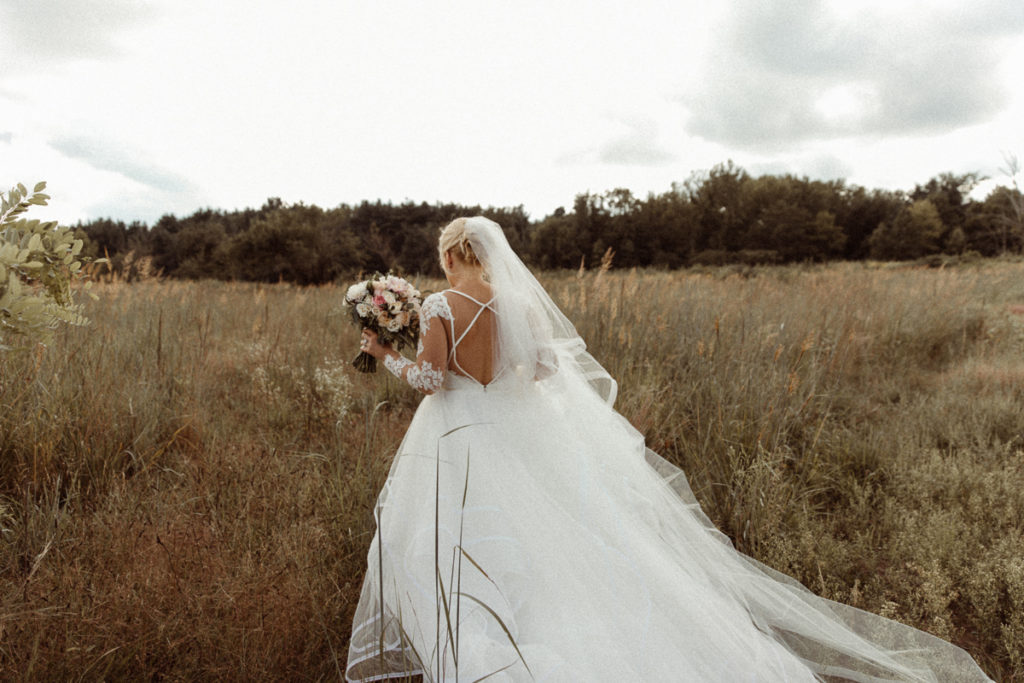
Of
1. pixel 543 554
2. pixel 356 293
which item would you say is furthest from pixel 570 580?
pixel 356 293

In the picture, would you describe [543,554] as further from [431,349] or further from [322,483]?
[322,483]

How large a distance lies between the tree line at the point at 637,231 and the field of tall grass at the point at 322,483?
5.87 ft

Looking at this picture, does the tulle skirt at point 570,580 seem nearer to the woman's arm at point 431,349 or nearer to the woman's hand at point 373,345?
the woman's arm at point 431,349

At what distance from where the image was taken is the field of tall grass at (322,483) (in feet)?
7.02

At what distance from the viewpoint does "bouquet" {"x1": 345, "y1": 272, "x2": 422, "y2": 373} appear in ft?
8.87

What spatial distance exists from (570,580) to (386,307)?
1496 mm

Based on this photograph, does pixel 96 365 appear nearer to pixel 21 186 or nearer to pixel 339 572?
pixel 339 572

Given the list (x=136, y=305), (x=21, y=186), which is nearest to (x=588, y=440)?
(x=21, y=186)

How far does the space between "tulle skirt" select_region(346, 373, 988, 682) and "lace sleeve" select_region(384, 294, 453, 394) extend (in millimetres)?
142

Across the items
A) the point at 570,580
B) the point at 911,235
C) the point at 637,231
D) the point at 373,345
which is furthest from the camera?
the point at 911,235

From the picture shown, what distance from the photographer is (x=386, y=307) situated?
2727 mm

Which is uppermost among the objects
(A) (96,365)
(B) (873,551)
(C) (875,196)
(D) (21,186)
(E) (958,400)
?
(C) (875,196)

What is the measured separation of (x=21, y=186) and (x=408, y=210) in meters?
26.7

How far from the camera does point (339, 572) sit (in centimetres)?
259
